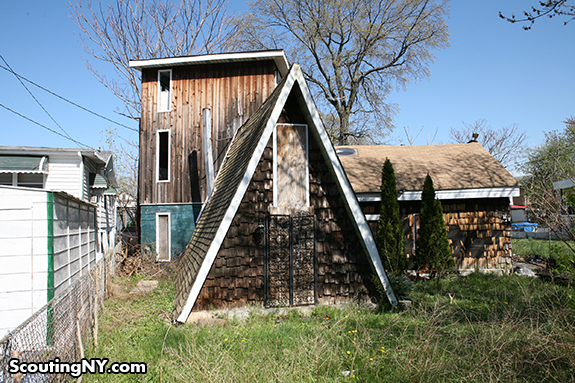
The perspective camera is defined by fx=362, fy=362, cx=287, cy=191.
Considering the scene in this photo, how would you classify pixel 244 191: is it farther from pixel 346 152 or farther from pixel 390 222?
pixel 346 152

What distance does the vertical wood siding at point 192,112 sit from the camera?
47.8ft

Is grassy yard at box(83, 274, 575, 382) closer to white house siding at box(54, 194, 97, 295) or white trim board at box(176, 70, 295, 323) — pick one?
white trim board at box(176, 70, 295, 323)

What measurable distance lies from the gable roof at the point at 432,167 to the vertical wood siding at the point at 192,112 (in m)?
4.92

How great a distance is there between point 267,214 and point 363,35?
68.5ft

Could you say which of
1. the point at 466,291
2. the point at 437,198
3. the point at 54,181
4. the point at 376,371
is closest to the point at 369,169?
the point at 437,198

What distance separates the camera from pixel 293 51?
2583 centimetres

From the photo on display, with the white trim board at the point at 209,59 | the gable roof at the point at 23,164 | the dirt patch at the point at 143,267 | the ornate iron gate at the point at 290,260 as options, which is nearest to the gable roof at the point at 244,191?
the ornate iron gate at the point at 290,260

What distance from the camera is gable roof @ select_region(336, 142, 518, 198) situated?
1356 cm

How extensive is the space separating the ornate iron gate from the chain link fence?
10.8ft

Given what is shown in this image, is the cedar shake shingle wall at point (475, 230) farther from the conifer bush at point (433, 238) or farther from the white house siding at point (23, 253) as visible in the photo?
the white house siding at point (23, 253)

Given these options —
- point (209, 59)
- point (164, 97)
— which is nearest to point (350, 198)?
point (209, 59)

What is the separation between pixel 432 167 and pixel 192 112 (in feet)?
33.2

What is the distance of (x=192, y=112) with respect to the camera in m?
14.8

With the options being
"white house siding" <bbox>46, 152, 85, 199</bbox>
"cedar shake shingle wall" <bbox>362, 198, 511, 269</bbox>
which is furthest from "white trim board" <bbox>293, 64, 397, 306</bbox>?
"white house siding" <bbox>46, 152, 85, 199</bbox>
